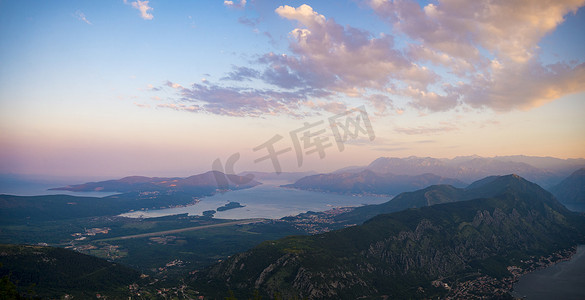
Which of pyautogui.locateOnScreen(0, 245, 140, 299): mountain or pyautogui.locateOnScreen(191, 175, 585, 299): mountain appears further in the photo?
pyautogui.locateOnScreen(191, 175, 585, 299): mountain

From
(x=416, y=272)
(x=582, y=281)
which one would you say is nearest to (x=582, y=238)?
(x=582, y=281)

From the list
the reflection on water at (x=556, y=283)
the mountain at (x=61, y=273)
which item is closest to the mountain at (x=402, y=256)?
the reflection on water at (x=556, y=283)

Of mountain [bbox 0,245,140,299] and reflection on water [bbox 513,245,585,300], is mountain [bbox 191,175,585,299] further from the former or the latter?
mountain [bbox 0,245,140,299]

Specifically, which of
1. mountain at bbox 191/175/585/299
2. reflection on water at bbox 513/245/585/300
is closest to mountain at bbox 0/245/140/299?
mountain at bbox 191/175/585/299

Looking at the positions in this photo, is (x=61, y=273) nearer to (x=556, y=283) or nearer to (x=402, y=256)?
(x=402, y=256)

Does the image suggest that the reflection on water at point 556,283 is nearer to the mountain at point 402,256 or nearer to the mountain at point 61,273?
the mountain at point 402,256

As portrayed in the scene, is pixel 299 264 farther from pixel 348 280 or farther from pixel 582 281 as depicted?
pixel 582 281
